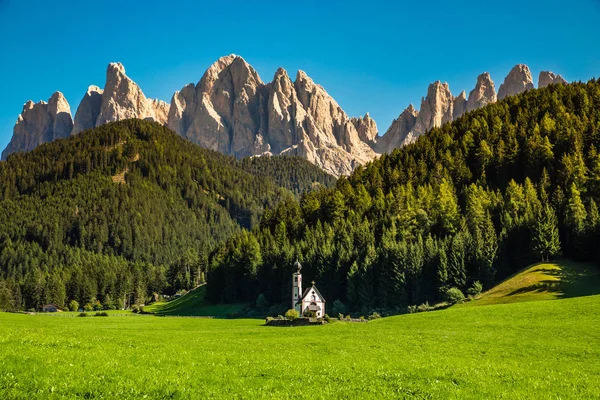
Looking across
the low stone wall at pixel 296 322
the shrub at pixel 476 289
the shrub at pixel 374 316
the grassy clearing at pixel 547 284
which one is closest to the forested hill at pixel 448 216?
the shrub at pixel 476 289

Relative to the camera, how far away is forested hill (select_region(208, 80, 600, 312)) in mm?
87625

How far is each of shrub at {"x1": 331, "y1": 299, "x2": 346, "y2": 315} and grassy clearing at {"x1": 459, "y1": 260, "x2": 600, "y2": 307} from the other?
2490 centimetres

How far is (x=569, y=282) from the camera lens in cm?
7125

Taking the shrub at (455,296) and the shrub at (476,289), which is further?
the shrub at (476,289)

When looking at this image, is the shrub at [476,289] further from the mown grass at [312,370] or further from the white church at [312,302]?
the mown grass at [312,370]

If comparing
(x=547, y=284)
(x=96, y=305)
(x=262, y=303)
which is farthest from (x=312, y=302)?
(x=96, y=305)

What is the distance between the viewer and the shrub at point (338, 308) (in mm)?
90512

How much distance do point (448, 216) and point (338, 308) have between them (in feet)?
102

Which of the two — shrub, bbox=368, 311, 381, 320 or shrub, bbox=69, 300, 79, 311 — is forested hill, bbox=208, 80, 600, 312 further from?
shrub, bbox=69, 300, 79, 311

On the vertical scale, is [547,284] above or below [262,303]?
above

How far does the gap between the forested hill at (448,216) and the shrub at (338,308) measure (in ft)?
9.22

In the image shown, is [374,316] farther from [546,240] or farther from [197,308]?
[197,308]

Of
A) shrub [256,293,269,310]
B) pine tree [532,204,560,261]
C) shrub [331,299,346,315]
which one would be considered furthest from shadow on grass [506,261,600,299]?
shrub [256,293,269,310]

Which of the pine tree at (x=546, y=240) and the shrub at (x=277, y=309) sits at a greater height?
the pine tree at (x=546, y=240)
